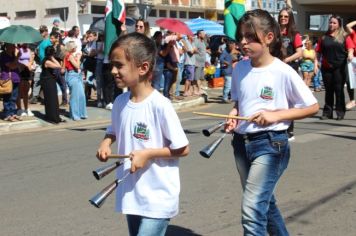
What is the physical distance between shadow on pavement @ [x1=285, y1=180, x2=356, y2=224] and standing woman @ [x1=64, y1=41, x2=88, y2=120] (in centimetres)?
757

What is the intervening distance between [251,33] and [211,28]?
26.2 meters

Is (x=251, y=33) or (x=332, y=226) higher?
(x=251, y=33)

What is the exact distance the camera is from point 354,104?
14.0 metres

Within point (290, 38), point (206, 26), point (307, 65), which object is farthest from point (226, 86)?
point (206, 26)

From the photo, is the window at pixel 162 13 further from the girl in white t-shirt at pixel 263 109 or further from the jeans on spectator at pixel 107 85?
the girl in white t-shirt at pixel 263 109

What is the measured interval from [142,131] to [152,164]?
186 mm

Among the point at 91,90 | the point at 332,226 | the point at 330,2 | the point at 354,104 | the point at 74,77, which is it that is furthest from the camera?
the point at 330,2

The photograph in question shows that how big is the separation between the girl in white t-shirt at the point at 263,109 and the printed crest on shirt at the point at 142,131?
2.76 feet

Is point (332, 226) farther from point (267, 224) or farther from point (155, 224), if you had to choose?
point (155, 224)

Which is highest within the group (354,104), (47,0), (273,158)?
(47,0)

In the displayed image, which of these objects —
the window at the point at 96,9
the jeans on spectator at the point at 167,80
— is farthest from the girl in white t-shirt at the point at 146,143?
the window at the point at 96,9

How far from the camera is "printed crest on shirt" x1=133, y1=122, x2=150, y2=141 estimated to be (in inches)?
129

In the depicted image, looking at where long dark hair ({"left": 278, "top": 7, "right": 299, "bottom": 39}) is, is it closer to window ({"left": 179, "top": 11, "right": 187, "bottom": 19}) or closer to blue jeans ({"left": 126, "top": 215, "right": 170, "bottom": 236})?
blue jeans ({"left": 126, "top": 215, "right": 170, "bottom": 236})

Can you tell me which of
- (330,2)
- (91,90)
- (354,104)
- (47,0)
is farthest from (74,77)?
(47,0)
